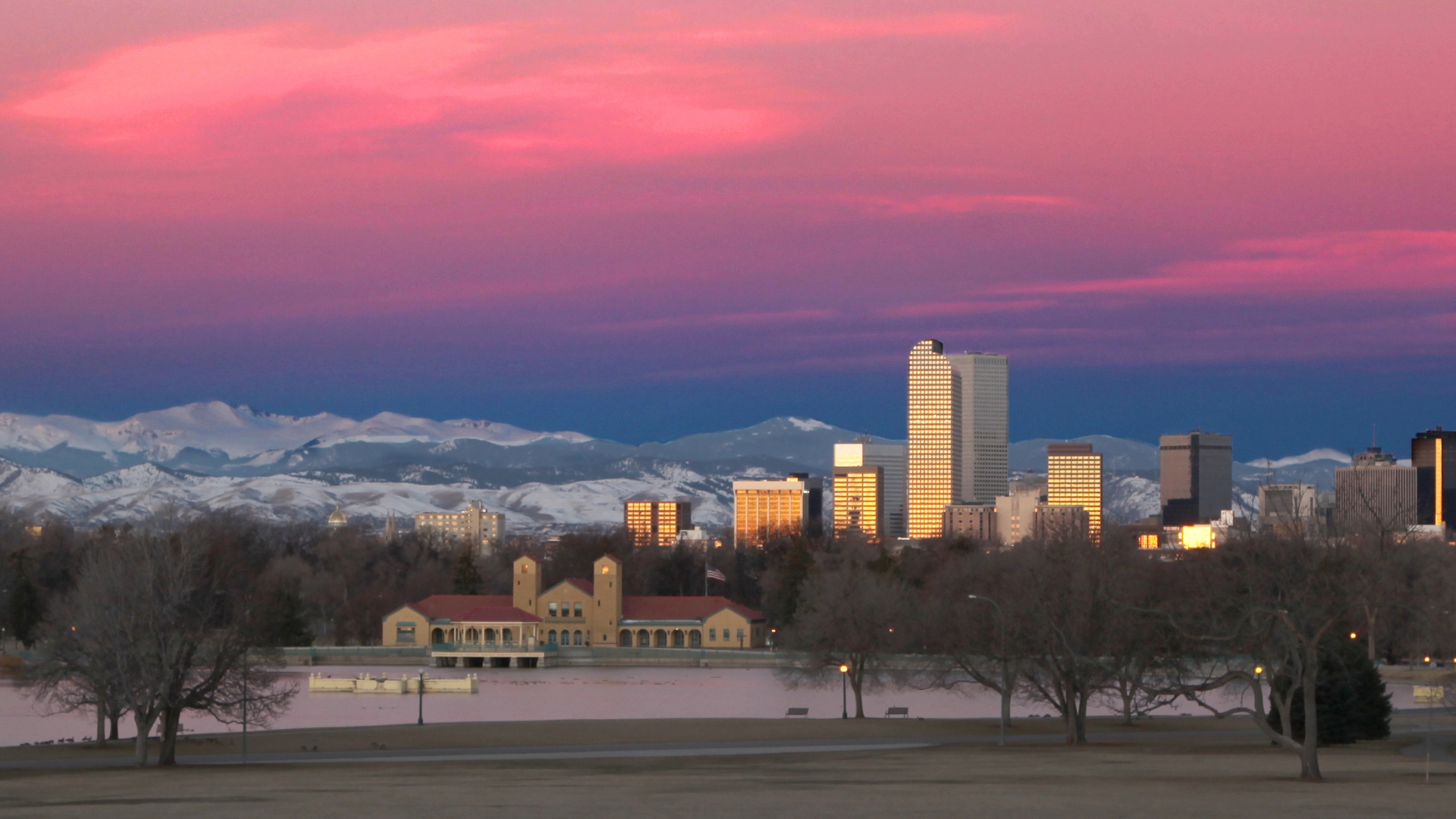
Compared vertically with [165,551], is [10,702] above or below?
below

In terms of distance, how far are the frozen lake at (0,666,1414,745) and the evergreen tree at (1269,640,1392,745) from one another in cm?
2515

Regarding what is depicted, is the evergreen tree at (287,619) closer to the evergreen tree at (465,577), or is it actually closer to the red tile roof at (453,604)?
the red tile roof at (453,604)

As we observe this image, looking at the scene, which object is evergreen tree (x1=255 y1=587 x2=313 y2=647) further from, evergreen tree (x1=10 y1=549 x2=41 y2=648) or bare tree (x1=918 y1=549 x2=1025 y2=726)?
bare tree (x1=918 y1=549 x2=1025 y2=726)

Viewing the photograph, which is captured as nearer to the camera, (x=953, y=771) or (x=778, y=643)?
(x=953, y=771)

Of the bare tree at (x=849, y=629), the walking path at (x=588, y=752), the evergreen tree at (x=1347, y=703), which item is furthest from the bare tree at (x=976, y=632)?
the evergreen tree at (x=1347, y=703)

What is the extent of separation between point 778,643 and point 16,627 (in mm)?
60108

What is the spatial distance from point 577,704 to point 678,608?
61572 millimetres

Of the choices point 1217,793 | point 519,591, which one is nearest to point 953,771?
point 1217,793

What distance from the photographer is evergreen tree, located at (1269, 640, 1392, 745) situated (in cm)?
5912

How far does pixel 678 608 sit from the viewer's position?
158375mm

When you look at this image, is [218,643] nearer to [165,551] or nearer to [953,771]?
[165,551]

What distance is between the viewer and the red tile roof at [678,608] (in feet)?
514

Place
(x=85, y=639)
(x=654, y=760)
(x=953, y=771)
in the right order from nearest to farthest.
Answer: (x=953, y=771)
(x=654, y=760)
(x=85, y=639)

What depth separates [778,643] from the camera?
152375mm
